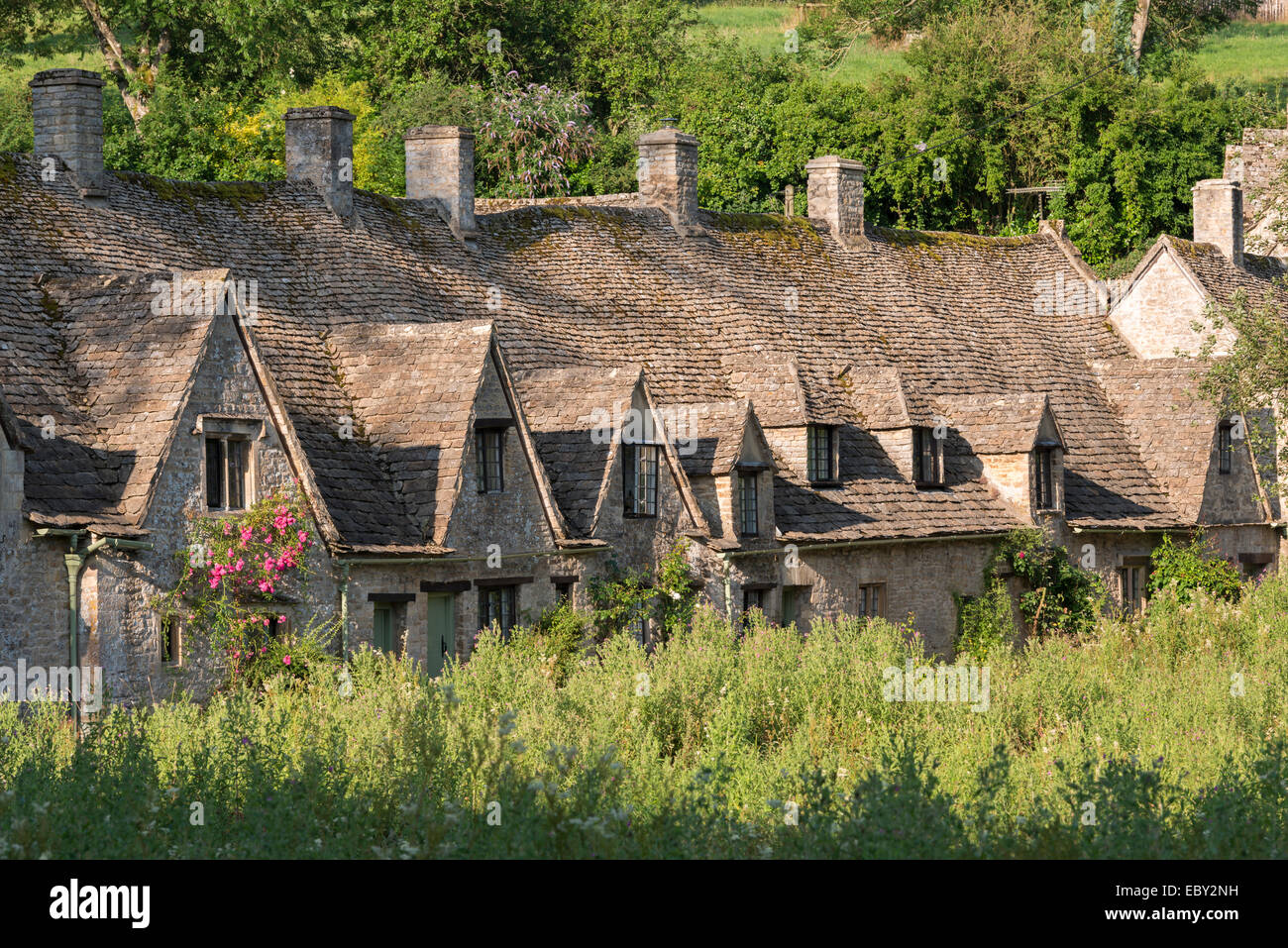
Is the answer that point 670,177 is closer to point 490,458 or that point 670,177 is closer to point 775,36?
point 490,458

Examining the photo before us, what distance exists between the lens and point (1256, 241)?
5009 cm

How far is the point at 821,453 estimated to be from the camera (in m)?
34.8

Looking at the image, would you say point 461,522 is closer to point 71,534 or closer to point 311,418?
point 311,418

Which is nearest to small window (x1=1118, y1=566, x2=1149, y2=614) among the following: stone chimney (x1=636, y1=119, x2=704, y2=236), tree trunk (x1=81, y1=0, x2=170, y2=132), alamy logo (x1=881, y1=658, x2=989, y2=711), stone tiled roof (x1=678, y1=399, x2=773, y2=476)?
stone tiled roof (x1=678, y1=399, x2=773, y2=476)

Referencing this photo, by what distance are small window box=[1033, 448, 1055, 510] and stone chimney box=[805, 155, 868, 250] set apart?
7709mm

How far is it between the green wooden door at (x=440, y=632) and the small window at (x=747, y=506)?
20.0 ft

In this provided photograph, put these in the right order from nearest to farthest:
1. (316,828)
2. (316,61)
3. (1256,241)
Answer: (316,828), (1256,241), (316,61)

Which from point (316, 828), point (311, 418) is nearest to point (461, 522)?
point (311, 418)

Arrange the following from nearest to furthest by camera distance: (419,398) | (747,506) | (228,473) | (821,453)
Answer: (228,473) < (419,398) < (747,506) < (821,453)

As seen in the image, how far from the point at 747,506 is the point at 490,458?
5.51 m

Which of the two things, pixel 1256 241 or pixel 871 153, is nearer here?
pixel 1256 241

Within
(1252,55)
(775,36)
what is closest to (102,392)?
(775,36)

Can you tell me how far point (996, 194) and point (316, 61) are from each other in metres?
21.7
